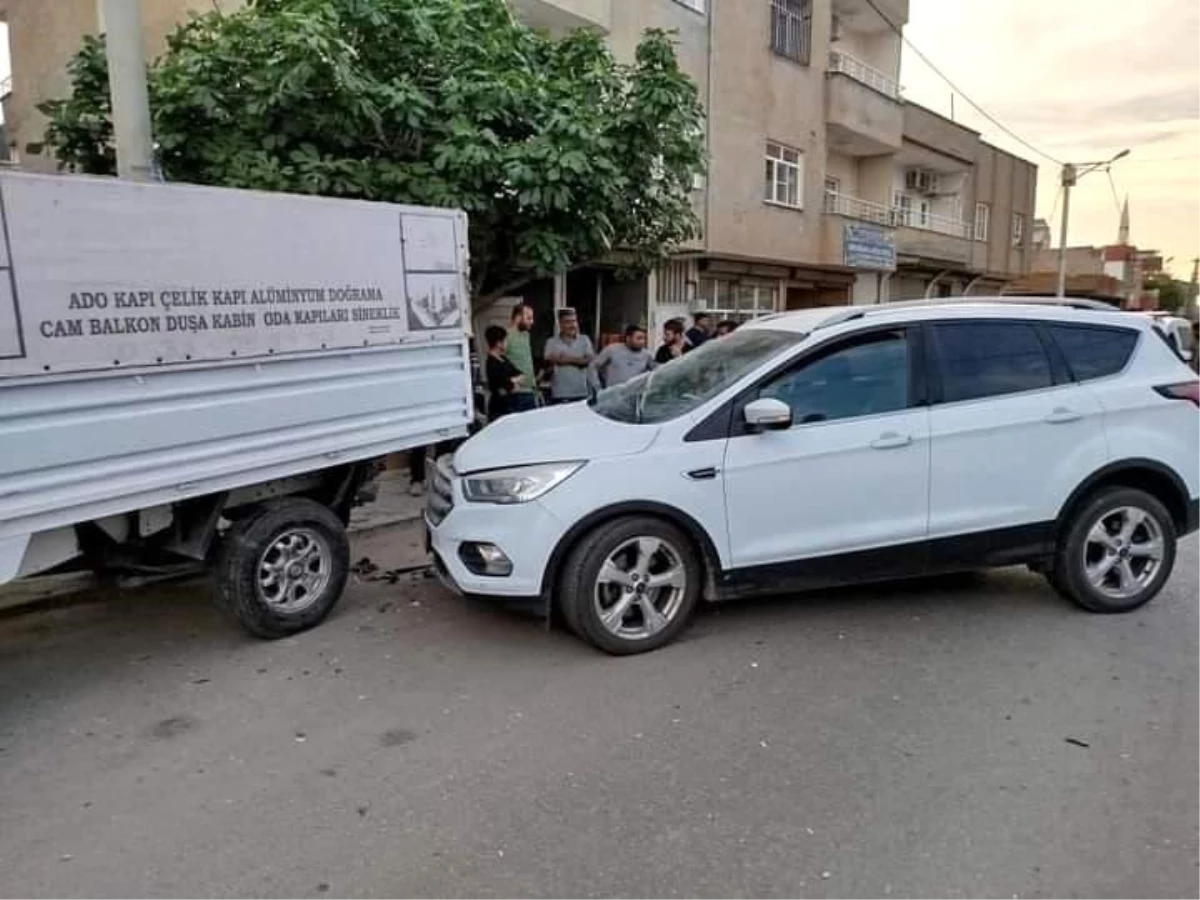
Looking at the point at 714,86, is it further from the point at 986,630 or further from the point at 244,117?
the point at 986,630

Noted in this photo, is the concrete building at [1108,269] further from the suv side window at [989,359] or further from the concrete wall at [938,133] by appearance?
the suv side window at [989,359]

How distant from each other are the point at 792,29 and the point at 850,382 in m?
16.0

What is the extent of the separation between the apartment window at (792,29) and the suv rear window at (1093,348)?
1406 centimetres

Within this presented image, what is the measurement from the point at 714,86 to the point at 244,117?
10833 millimetres

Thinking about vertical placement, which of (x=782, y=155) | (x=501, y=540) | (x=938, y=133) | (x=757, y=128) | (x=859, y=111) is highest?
(x=938, y=133)

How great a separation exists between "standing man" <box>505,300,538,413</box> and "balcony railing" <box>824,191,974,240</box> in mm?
12225

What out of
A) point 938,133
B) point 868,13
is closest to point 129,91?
point 868,13

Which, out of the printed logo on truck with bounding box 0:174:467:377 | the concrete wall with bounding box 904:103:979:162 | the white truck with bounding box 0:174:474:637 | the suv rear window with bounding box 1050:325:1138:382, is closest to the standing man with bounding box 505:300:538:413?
the white truck with bounding box 0:174:474:637

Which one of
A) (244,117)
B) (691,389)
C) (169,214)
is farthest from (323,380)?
(244,117)

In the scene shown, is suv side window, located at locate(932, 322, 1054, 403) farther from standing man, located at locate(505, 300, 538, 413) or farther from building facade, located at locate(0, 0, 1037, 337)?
building facade, located at locate(0, 0, 1037, 337)

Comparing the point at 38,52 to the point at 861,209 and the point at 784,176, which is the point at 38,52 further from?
the point at 861,209

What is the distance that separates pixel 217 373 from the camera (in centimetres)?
433

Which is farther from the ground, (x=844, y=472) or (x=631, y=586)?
(x=844, y=472)

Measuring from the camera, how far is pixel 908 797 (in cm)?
318
